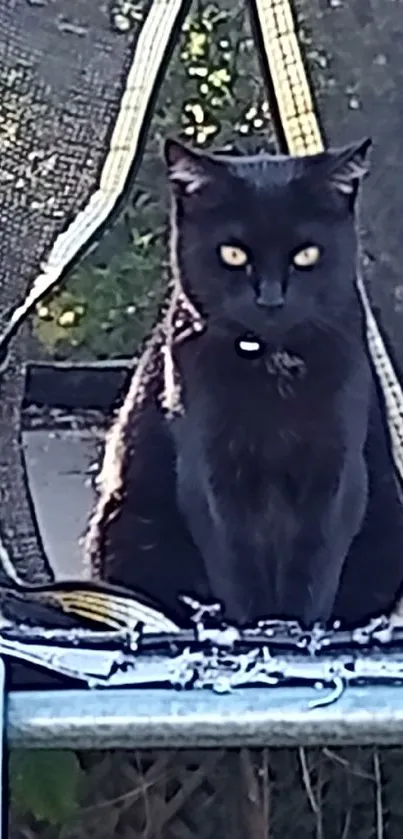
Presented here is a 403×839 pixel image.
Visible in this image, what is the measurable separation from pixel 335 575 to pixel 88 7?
1.44 feet

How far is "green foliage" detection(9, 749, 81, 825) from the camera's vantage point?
3.70 ft

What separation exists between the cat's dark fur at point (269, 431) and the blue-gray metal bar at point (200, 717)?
0.06 m

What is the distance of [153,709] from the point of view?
0.98 meters

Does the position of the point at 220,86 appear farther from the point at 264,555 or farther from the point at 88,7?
the point at 264,555

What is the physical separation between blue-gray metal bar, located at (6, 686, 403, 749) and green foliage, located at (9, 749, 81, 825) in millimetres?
142

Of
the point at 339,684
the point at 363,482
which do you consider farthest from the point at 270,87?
the point at 339,684

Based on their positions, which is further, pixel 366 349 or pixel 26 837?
pixel 26 837

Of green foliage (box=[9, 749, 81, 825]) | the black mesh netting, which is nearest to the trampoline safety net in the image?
the black mesh netting

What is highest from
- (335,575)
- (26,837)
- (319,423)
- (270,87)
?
(270,87)

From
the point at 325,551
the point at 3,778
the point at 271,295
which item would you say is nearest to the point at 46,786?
the point at 3,778

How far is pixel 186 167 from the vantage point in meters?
1.00

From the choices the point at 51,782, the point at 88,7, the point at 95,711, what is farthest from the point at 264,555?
the point at 88,7

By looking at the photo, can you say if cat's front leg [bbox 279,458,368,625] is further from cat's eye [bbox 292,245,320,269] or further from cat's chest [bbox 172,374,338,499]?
cat's eye [bbox 292,245,320,269]

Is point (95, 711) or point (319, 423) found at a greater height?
point (319, 423)
